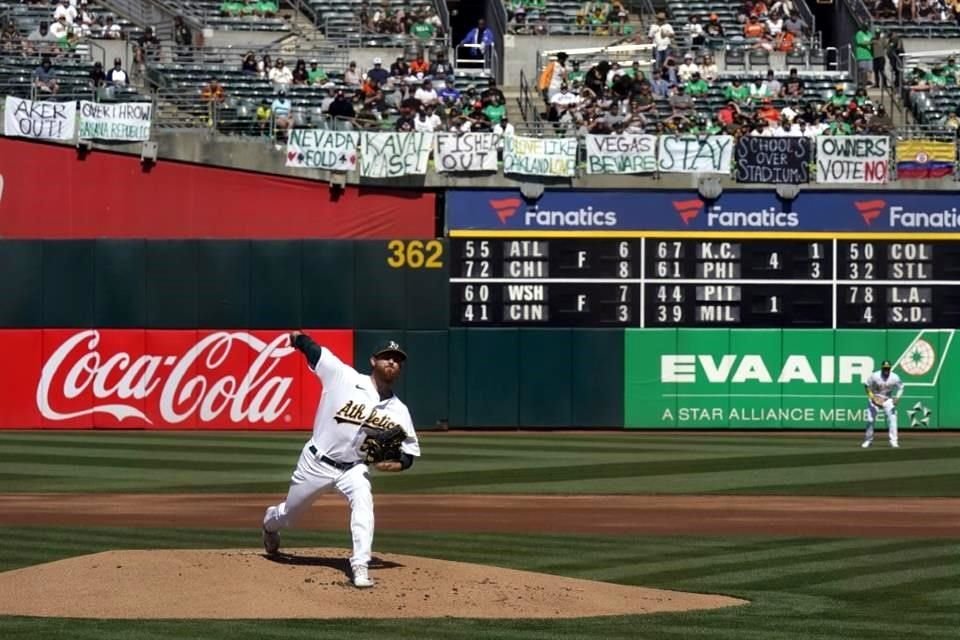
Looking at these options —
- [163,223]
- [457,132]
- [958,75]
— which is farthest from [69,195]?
[958,75]

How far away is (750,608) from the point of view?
43.5ft

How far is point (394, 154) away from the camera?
33688mm

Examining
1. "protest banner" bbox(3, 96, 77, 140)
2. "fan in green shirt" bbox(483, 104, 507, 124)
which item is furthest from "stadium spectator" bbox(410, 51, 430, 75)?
"protest banner" bbox(3, 96, 77, 140)

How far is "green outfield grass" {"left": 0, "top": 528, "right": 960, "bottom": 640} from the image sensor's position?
11719 millimetres

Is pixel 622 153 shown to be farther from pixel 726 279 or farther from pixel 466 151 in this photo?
pixel 726 279

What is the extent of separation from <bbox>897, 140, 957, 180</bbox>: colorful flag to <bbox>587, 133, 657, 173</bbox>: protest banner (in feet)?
15.6

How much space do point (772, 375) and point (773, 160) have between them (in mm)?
4019

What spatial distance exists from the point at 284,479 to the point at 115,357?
9.36 meters

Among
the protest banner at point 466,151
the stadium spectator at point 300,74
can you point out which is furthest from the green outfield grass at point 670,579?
the stadium spectator at point 300,74

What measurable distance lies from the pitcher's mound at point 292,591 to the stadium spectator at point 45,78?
22195 mm

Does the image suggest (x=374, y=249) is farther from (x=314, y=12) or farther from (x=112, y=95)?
(x=314, y=12)

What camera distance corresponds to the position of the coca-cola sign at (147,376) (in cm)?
3294

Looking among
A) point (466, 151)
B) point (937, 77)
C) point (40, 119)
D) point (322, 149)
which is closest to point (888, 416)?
point (466, 151)

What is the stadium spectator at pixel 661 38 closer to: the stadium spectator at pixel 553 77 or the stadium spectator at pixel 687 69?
the stadium spectator at pixel 687 69
